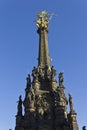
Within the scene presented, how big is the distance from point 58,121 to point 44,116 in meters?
3.06

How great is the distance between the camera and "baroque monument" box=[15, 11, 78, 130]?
200 ft

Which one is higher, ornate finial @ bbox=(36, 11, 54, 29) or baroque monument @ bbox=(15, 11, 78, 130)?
ornate finial @ bbox=(36, 11, 54, 29)

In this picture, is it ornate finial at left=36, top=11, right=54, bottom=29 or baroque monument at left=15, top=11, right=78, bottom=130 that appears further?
ornate finial at left=36, top=11, right=54, bottom=29

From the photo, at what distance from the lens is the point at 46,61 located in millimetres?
74438

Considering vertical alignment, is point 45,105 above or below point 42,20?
below

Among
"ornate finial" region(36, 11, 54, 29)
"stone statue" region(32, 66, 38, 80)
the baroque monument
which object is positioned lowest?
the baroque monument

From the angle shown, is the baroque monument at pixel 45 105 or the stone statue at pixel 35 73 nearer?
the baroque monument at pixel 45 105

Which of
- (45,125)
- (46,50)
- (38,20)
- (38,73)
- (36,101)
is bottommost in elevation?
(45,125)

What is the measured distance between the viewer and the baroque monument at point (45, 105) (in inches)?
2397

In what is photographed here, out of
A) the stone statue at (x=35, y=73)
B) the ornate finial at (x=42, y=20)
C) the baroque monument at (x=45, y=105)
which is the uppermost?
the ornate finial at (x=42, y=20)

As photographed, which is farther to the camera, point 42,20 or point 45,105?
point 42,20

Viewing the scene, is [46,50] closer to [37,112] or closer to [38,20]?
[38,20]

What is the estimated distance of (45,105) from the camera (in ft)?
209

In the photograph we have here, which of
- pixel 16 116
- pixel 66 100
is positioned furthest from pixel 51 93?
pixel 16 116
